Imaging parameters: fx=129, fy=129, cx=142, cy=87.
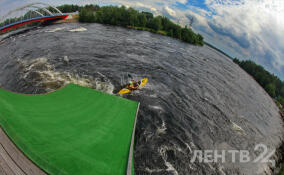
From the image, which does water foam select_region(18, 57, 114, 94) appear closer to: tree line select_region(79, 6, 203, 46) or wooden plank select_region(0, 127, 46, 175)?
wooden plank select_region(0, 127, 46, 175)

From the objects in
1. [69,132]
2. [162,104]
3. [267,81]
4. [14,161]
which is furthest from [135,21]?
[14,161]

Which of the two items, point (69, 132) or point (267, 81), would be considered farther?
point (267, 81)

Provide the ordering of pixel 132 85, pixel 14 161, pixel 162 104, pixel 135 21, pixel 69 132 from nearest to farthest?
pixel 14 161, pixel 69 132, pixel 162 104, pixel 132 85, pixel 135 21

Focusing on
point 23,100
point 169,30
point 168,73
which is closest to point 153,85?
point 168,73

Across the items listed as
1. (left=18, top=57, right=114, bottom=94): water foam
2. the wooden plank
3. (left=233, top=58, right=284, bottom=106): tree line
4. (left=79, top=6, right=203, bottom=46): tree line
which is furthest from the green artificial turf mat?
(left=79, top=6, right=203, bottom=46): tree line

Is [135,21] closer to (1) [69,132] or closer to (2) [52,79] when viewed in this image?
(2) [52,79]

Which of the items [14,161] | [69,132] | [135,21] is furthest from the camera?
[135,21]
